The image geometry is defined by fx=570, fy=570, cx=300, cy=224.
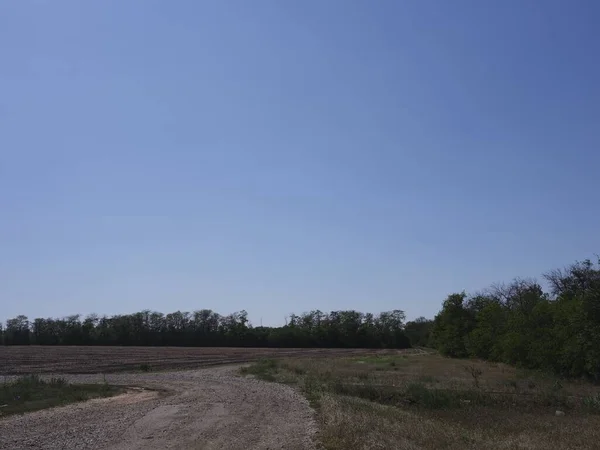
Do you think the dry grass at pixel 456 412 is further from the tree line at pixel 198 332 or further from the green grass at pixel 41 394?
the tree line at pixel 198 332

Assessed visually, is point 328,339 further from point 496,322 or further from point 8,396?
point 8,396

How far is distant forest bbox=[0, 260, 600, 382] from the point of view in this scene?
136ft

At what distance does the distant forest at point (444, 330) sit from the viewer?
4149 cm

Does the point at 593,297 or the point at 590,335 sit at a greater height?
the point at 593,297

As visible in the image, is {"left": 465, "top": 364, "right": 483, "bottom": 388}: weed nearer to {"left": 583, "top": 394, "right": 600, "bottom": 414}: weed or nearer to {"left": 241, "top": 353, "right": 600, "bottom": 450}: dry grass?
{"left": 241, "top": 353, "right": 600, "bottom": 450}: dry grass

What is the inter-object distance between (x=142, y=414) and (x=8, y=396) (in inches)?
403

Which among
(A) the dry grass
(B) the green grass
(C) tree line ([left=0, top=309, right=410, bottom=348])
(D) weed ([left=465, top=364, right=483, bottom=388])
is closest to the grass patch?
(A) the dry grass

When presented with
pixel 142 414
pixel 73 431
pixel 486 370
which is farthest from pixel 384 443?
pixel 486 370

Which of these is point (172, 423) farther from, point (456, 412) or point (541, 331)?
point (541, 331)

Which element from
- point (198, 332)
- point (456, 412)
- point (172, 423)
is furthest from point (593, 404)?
point (198, 332)

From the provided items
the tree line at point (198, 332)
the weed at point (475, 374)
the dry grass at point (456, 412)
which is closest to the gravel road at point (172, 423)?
the dry grass at point (456, 412)

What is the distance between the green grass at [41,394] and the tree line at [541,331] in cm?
3049

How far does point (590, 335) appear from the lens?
37719 mm

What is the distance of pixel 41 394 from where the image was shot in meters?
31.0
